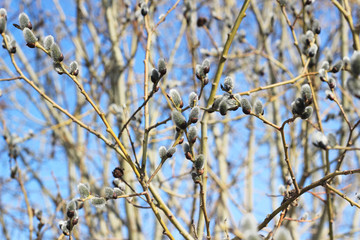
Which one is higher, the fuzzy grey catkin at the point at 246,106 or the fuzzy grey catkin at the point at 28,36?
the fuzzy grey catkin at the point at 28,36

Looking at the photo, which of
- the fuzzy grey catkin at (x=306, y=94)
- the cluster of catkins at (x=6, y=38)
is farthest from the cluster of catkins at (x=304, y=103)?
the cluster of catkins at (x=6, y=38)

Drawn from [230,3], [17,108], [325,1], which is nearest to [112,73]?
[230,3]

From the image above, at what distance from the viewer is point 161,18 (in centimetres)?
162

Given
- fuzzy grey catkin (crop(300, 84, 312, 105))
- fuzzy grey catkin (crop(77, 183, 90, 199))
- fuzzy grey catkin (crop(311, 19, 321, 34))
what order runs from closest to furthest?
fuzzy grey catkin (crop(300, 84, 312, 105)), fuzzy grey catkin (crop(77, 183, 90, 199)), fuzzy grey catkin (crop(311, 19, 321, 34))

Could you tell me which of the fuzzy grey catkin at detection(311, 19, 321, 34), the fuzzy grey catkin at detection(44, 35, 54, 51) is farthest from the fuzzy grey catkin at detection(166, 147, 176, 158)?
the fuzzy grey catkin at detection(311, 19, 321, 34)

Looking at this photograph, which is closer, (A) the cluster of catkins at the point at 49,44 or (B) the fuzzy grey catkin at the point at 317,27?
(A) the cluster of catkins at the point at 49,44

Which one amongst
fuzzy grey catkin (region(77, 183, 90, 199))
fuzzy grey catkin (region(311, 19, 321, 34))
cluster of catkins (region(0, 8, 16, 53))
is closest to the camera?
fuzzy grey catkin (region(77, 183, 90, 199))

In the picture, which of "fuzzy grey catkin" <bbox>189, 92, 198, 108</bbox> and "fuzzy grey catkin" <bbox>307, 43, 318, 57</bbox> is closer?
"fuzzy grey catkin" <bbox>189, 92, 198, 108</bbox>

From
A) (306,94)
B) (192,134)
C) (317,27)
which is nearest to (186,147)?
(192,134)

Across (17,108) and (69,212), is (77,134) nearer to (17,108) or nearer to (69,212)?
(17,108)

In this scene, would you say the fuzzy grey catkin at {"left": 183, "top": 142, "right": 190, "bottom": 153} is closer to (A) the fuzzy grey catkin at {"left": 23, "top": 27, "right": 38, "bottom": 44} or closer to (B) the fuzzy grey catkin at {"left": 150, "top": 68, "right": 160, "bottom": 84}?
(B) the fuzzy grey catkin at {"left": 150, "top": 68, "right": 160, "bottom": 84}

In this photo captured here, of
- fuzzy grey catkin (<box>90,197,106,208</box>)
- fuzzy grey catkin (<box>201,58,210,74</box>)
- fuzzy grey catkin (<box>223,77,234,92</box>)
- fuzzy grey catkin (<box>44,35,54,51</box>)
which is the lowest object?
fuzzy grey catkin (<box>90,197,106,208</box>)

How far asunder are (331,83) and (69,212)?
100 cm

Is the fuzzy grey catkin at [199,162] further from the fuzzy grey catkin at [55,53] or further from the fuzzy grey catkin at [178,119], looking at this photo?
the fuzzy grey catkin at [55,53]
